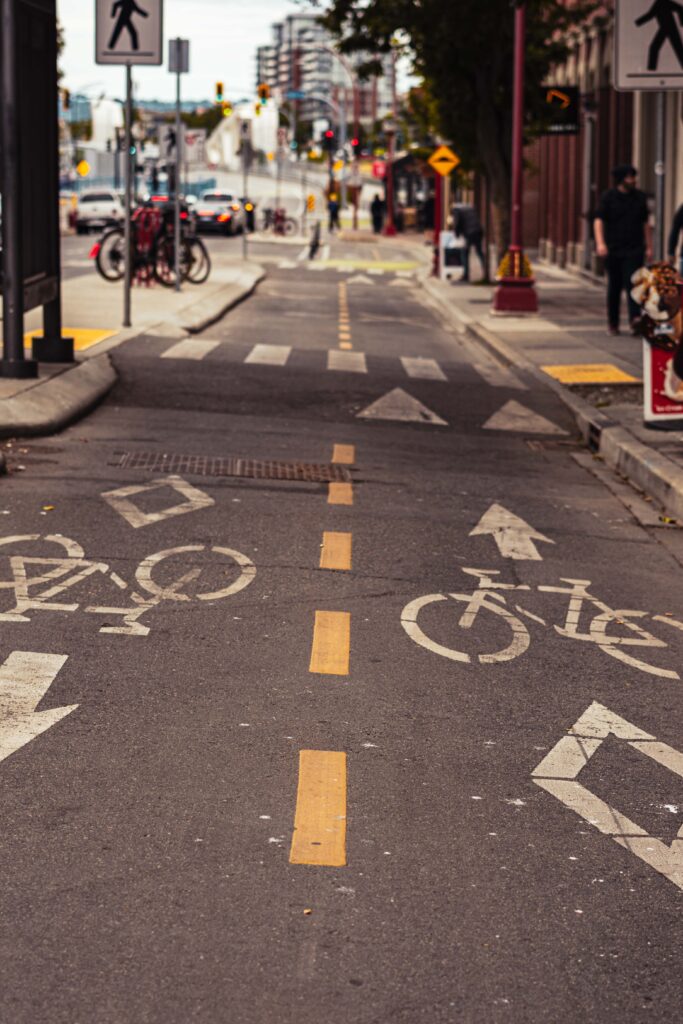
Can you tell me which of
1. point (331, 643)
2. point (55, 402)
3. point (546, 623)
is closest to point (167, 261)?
point (55, 402)

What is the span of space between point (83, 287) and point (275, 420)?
14569 millimetres

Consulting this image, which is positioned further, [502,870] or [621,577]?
[621,577]

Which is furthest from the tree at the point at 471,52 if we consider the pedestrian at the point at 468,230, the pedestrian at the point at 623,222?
the pedestrian at the point at 623,222

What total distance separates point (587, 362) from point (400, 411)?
4.94 metres

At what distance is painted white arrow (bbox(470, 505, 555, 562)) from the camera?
8414mm

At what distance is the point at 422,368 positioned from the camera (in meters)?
18.1

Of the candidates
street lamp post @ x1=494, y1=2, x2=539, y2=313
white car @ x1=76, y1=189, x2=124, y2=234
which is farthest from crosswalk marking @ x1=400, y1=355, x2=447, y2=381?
white car @ x1=76, y1=189, x2=124, y2=234

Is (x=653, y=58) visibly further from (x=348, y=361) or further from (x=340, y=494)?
(x=348, y=361)

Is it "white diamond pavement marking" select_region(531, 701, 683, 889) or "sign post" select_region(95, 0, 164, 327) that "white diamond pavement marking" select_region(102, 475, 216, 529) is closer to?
"white diamond pavement marking" select_region(531, 701, 683, 889)

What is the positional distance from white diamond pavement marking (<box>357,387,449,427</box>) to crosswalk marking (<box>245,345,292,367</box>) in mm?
2671

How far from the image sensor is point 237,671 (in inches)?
239

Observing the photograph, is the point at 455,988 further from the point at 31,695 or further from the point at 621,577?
the point at 621,577

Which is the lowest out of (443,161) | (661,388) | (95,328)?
(661,388)

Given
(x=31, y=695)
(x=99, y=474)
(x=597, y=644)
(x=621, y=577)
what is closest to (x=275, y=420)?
(x=99, y=474)
